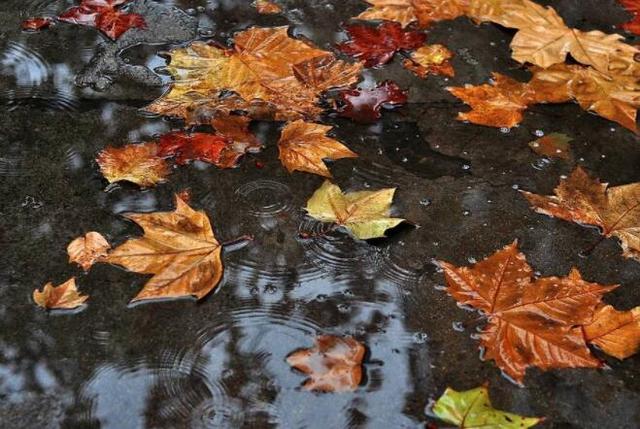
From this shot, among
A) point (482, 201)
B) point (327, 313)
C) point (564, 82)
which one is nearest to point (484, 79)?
point (564, 82)

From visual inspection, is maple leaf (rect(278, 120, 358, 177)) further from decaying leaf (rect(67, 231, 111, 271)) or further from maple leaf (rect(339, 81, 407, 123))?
decaying leaf (rect(67, 231, 111, 271))

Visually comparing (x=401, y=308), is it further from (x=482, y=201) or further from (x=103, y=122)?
(x=103, y=122)

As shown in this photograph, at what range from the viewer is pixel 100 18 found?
247cm

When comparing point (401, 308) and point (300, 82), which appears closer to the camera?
point (401, 308)

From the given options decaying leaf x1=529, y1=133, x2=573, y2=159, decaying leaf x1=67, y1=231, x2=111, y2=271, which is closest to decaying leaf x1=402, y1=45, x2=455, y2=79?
decaying leaf x1=529, y1=133, x2=573, y2=159

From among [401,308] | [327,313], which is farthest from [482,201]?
[327,313]

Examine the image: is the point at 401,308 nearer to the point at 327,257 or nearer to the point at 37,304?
the point at 327,257

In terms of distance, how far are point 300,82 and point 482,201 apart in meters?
0.72

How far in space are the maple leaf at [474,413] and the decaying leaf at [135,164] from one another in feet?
Result: 3.16

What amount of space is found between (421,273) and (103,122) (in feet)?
3.43

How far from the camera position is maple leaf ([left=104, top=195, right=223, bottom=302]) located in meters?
1.65

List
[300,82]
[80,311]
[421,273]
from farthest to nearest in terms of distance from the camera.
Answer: [300,82] → [421,273] → [80,311]

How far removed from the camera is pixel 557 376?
5.07 ft

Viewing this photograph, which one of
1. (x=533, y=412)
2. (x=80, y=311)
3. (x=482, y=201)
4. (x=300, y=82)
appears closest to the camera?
(x=533, y=412)
